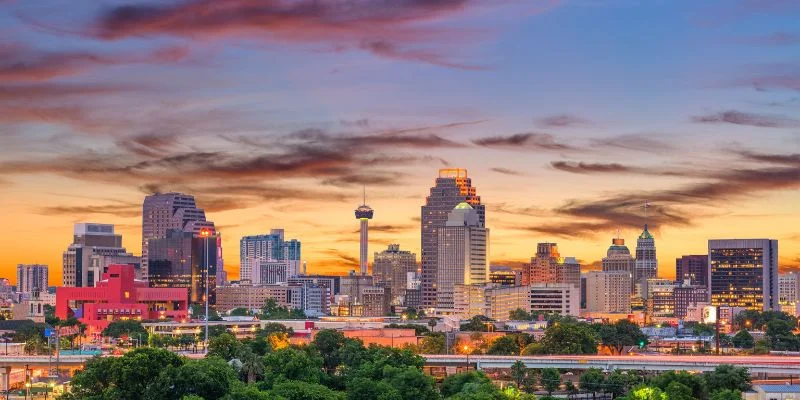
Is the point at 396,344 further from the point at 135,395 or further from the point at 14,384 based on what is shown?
the point at 135,395

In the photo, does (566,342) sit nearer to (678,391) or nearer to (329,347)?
(329,347)

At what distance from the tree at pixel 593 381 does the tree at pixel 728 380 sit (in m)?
11.3

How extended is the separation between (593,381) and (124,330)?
294 ft

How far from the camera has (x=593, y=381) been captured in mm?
115250

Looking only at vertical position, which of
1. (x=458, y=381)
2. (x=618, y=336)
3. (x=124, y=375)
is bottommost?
(x=458, y=381)

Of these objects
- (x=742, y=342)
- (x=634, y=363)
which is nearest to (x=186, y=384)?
(x=634, y=363)

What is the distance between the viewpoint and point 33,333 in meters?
176

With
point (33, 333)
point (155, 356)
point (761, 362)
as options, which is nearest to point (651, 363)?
point (761, 362)

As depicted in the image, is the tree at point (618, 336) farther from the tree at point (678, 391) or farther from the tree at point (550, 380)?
the tree at point (678, 391)

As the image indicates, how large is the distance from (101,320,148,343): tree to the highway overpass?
63.8m

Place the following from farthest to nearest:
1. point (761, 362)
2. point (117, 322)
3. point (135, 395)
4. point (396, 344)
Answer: point (117, 322) → point (396, 344) → point (761, 362) → point (135, 395)

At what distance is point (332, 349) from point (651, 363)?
31.3 metres

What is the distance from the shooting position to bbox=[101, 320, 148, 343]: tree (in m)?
183

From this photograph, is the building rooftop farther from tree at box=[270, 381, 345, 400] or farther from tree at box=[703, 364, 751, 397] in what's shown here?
tree at box=[270, 381, 345, 400]
